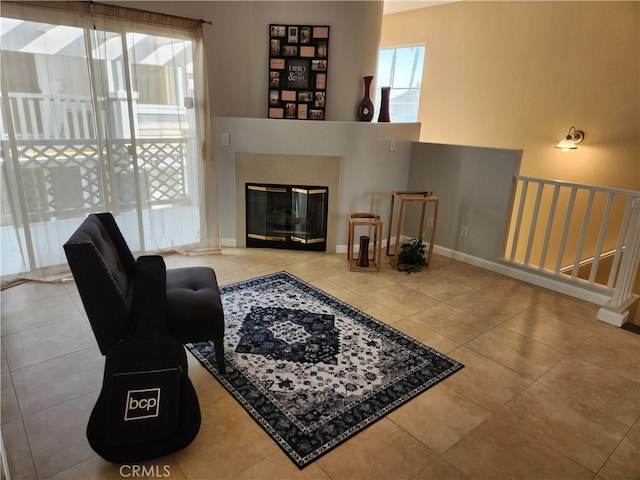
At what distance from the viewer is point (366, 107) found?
13.6 ft

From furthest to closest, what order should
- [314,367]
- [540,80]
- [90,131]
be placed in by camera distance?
[540,80], [90,131], [314,367]

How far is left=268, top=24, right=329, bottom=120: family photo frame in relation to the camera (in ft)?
12.9

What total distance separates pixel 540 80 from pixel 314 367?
4556 millimetres

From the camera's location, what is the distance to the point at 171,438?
1710mm

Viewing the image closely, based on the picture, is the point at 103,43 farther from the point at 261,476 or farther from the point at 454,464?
the point at 454,464

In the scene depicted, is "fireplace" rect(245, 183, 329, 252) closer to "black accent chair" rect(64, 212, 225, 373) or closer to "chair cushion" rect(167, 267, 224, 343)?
"black accent chair" rect(64, 212, 225, 373)

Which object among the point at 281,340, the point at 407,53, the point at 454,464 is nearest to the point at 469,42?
the point at 407,53

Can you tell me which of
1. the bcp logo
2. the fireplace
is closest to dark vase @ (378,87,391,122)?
the fireplace

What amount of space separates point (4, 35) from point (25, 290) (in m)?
1.82

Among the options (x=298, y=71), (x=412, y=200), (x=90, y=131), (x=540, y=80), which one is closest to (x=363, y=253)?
(x=412, y=200)

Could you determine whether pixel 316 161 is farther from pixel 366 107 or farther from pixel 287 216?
pixel 366 107

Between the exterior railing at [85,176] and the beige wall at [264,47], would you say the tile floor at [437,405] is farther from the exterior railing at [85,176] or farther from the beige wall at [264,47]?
the beige wall at [264,47]

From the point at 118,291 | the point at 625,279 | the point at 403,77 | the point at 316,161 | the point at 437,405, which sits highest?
the point at 403,77

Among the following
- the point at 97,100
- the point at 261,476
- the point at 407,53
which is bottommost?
the point at 261,476
